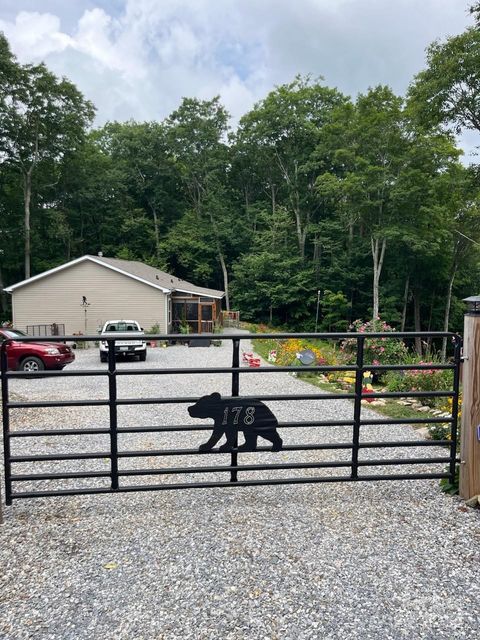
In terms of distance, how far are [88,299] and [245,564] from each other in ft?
70.7

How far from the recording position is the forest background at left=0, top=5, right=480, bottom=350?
81.4 ft

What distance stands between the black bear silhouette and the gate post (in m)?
1.61

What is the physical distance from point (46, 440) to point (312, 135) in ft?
115

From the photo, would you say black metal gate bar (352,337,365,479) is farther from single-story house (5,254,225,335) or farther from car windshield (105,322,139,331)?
single-story house (5,254,225,335)

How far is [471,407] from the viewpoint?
345cm

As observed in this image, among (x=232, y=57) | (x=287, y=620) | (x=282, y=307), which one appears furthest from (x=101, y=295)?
(x=287, y=620)

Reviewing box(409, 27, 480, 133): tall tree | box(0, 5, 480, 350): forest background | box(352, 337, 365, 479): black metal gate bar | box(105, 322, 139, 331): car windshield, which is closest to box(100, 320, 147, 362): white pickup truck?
box(105, 322, 139, 331): car windshield

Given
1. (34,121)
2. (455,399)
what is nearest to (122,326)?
(455,399)

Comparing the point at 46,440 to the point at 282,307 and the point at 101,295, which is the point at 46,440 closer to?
the point at 101,295

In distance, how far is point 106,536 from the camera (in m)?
2.95

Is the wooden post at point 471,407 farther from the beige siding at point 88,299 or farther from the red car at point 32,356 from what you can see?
the beige siding at point 88,299

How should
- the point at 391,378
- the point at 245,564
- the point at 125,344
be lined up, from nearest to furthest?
the point at 245,564, the point at 391,378, the point at 125,344

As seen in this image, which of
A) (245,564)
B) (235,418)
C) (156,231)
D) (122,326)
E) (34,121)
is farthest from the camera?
(156,231)

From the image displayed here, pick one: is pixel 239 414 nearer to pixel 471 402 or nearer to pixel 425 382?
pixel 471 402
